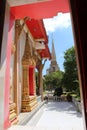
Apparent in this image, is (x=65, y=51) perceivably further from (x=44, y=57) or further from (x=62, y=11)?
(x=62, y=11)

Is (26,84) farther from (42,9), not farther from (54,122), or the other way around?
(42,9)

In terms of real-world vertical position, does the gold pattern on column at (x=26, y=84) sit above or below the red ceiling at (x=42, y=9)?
below

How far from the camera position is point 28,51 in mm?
→ 5262

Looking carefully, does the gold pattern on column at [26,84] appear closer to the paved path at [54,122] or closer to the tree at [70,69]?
the paved path at [54,122]

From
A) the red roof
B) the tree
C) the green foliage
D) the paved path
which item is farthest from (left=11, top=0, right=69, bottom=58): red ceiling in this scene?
the green foliage

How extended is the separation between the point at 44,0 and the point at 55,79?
85.6 feet

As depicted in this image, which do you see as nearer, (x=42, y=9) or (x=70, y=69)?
(x=42, y=9)

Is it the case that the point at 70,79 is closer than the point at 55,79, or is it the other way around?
the point at 70,79

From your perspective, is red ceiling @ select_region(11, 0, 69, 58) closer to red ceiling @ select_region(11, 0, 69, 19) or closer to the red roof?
red ceiling @ select_region(11, 0, 69, 19)

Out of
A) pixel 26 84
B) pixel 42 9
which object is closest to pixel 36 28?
pixel 26 84

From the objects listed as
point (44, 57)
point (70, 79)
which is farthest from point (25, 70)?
point (70, 79)

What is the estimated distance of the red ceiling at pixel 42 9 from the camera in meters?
2.27

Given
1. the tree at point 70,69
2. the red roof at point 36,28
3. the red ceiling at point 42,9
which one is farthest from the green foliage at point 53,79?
the red ceiling at point 42,9

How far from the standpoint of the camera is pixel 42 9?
Result: 240 centimetres
